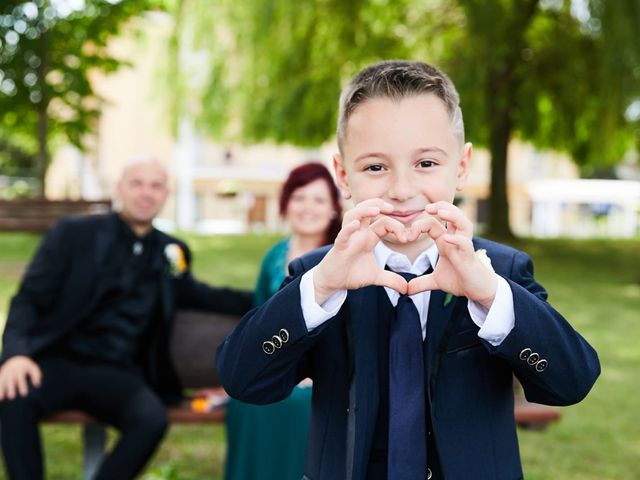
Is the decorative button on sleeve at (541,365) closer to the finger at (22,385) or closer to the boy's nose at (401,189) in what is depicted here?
the boy's nose at (401,189)

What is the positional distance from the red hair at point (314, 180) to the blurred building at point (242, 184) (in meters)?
20.3

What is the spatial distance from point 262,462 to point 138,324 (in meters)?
0.85

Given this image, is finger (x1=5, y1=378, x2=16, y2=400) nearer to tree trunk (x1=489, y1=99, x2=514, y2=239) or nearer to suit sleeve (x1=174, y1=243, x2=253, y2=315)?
suit sleeve (x1=174, y1=243, x2=253, y2=315)

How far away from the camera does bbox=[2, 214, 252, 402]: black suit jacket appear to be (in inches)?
148

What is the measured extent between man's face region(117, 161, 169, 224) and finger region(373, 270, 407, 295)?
8.54 ft

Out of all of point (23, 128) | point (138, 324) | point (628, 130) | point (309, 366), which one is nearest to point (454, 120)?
point (309, 366)

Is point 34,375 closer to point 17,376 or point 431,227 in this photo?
point 17,376

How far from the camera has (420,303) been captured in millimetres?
1692

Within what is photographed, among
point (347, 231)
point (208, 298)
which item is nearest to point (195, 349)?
point (208, 298)

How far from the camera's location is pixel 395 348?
162cm

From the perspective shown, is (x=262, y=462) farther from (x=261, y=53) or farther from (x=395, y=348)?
(x=261, y=53)

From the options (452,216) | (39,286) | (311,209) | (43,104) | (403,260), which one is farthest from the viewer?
(43,104)

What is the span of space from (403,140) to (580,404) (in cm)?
485

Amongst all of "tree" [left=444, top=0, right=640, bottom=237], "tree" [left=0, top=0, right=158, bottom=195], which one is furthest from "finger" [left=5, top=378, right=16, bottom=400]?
"tree" [left=444, top=0, right=640, bottom=237]
